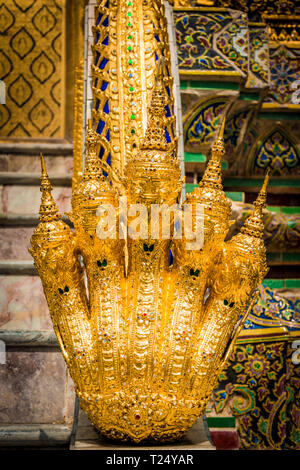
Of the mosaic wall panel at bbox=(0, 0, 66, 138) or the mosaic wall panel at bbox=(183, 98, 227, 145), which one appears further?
the mosaic wall panel at bbox=(0, 0, 66, 138)

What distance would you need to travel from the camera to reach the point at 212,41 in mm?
1412

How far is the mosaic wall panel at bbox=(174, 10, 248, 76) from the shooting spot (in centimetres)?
137

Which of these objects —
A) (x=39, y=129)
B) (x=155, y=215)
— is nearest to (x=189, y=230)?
(x=155, y=215)

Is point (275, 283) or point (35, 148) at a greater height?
point (35, 148)

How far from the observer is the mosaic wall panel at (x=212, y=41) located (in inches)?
54.1

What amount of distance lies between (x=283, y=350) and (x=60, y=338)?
602 millimetres

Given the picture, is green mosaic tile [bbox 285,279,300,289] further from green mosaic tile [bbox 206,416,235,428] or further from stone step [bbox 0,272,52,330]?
stone step [bbox 0,272,52,330]

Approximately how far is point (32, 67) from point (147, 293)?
1307mm

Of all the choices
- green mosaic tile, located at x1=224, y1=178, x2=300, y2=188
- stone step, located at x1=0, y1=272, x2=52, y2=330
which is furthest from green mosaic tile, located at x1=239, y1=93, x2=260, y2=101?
stone step, located at x1=0, y1=272, x2=52, y2=330

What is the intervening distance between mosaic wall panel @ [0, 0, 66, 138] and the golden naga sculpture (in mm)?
1096

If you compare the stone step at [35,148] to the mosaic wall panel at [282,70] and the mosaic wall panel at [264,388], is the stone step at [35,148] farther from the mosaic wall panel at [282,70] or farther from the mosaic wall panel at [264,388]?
the mosaic wall panel at [264,388]

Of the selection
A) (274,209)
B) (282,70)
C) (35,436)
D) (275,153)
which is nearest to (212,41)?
(282,70)

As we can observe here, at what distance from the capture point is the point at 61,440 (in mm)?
882

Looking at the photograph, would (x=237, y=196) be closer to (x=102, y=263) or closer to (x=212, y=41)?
(x=212, y=41)
